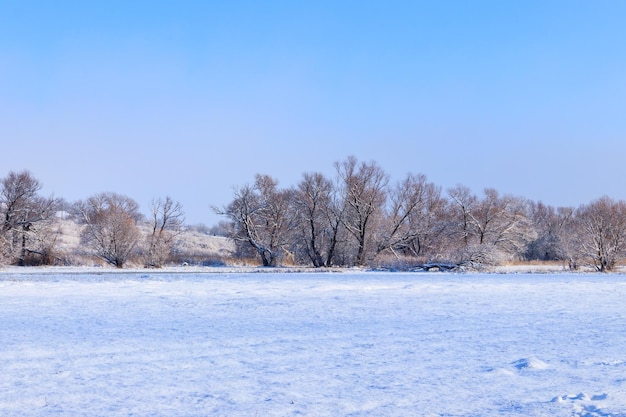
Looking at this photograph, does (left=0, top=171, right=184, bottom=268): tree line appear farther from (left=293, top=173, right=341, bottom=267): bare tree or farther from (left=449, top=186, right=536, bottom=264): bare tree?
(left=449, top=186, right=536, bottom=264): bare tree

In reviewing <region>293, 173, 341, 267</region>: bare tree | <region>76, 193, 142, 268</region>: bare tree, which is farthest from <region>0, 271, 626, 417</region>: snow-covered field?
<region>293, 173, 341, 267</region>: bare tree

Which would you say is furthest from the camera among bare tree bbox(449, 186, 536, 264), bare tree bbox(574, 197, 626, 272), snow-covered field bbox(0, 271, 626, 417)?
bare tree bbox(449, 186, 536, 264)

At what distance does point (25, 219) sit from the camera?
46.9m

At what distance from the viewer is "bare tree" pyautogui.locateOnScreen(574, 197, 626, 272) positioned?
→ 41.8 m

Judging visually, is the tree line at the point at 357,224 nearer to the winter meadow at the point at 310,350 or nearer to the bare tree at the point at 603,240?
the bare tree at the point at 603,240

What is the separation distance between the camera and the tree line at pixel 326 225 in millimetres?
43906

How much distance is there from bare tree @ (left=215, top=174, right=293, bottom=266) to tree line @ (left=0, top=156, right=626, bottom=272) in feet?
0.29

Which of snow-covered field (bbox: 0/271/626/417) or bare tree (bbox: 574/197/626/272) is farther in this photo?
bare tree (bbox: 574/197/626/272)

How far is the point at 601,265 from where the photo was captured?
41.7m

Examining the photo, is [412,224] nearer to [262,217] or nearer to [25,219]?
[262,217]

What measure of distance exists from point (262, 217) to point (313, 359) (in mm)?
41731

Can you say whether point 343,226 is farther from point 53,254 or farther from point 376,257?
point 53,254

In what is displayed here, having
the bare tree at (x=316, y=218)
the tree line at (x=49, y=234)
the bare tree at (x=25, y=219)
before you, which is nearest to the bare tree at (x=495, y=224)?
the bare tree at (x=316, y=218)

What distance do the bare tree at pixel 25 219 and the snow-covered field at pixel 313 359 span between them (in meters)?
31.9
